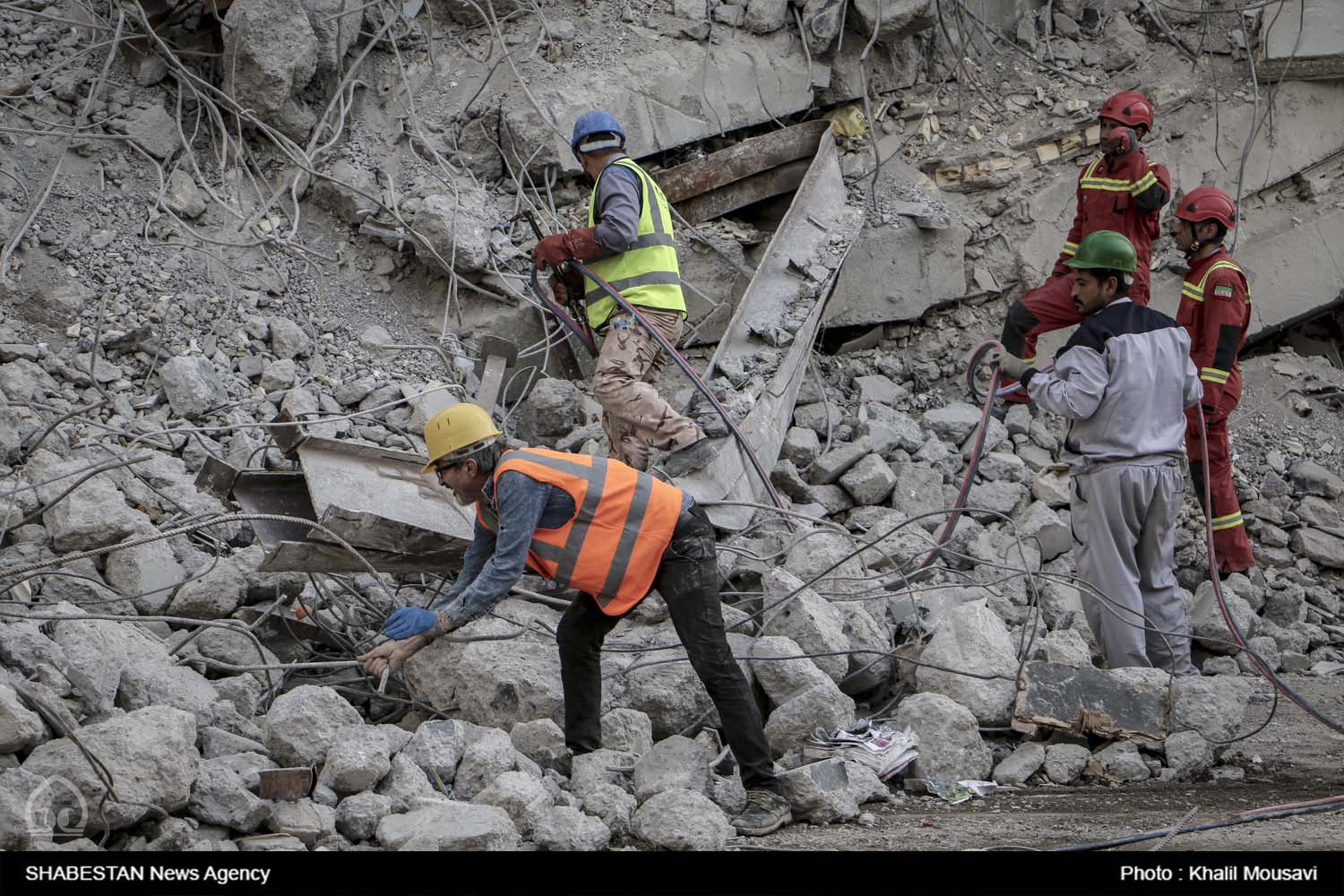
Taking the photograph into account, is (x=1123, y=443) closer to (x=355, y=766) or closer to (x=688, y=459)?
(x=688, y=459)

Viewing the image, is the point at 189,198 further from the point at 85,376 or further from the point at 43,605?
the point at 43,605

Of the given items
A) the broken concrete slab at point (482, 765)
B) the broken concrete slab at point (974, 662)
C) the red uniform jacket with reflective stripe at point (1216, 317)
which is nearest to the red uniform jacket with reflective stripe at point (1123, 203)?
the red uniform jacket with reflective stripe at point (1216, 317)

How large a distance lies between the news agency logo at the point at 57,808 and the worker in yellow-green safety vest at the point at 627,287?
2980mm

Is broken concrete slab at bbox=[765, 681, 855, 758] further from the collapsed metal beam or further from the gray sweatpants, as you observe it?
the collapsed metal beam

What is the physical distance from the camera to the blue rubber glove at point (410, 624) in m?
3.75

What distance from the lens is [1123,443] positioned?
497 cm

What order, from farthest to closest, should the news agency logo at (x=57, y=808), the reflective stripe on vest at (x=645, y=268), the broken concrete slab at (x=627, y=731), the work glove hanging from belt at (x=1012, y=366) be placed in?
the reflective stripe on vest at (x=645, y=268) < the work glove hanging from belt at (x=1012, y=366) < the broken concrete slab at (x=627, y=731) < the news agency logo at (x=57, y=808)

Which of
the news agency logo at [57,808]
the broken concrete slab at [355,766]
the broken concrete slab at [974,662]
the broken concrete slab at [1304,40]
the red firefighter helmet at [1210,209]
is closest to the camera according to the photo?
the news agency logo at [57,808]

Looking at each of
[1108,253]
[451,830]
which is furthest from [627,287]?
[451,830]

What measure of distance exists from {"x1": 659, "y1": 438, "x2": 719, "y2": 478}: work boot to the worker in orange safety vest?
1.87m

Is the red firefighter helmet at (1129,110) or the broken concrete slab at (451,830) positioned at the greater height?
the red firefighter helmet at (1129,110)

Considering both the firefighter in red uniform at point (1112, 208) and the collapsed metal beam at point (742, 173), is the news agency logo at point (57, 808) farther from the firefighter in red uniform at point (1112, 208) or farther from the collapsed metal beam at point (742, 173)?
the collapsed metal beam at point (742, 173)

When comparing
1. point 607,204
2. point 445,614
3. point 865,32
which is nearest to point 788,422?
point 607,204
